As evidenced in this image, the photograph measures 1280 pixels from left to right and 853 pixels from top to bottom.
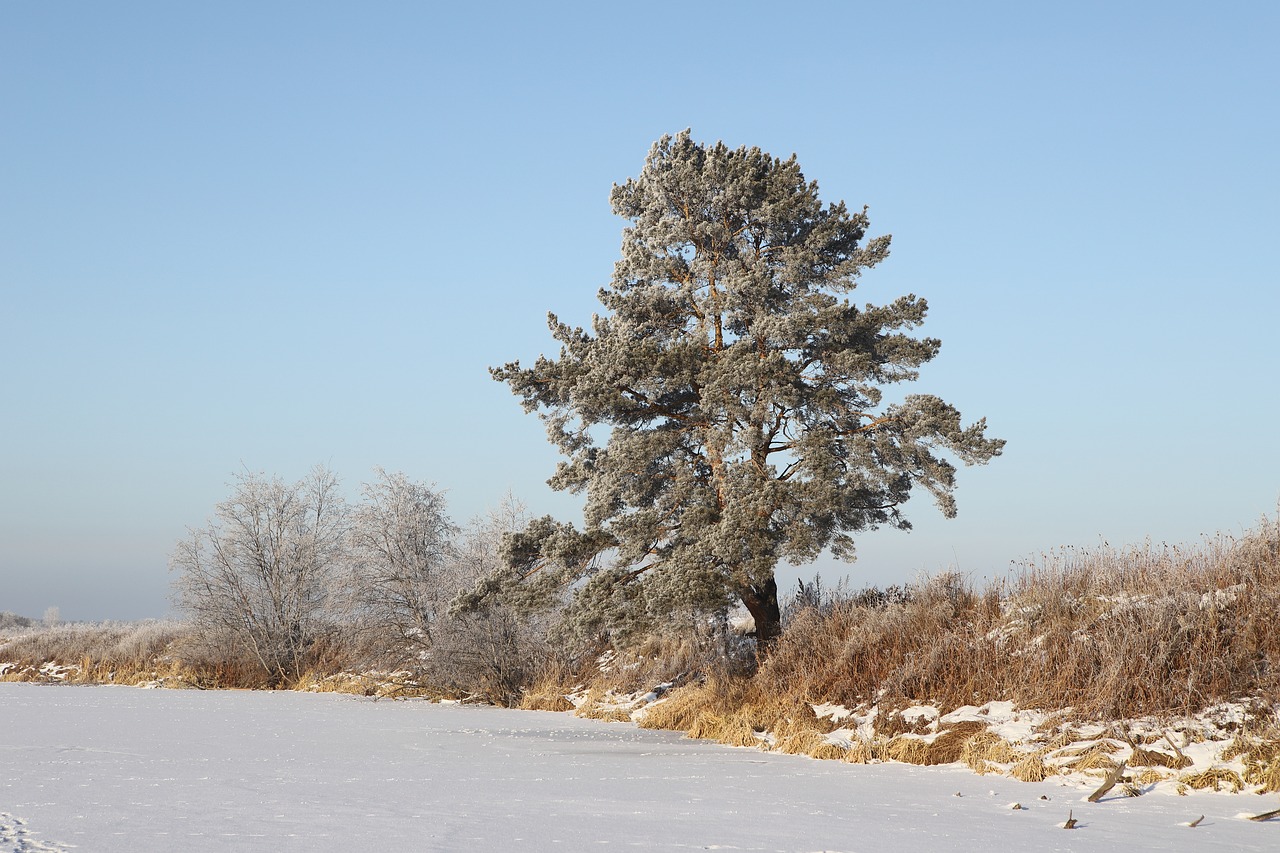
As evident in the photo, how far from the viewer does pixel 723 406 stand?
19.4m

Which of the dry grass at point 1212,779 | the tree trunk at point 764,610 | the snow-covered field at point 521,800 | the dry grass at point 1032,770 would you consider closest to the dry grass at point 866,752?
the snow-covered field at point 521,800

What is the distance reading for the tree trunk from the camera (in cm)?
1976

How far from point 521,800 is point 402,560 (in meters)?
20.9

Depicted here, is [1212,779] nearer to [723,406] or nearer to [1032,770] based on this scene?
[1032,770]

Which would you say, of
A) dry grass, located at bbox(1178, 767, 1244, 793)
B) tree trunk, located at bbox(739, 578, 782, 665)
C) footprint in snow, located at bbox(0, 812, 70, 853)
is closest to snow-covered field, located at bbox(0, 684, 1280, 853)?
footprint in snow, located at bbox(0, 812, 70, 853)

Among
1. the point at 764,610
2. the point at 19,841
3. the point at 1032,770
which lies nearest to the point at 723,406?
the point at 764,610

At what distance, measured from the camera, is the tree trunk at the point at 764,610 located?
19.8 meters

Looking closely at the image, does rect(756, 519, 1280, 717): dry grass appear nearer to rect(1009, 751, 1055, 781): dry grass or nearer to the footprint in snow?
rect(1009, 751, 1055, 781): dry grass

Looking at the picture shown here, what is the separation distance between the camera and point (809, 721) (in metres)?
15.5

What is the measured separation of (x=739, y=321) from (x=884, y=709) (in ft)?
28.9

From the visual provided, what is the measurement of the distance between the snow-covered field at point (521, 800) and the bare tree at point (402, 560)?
11706 millimetres

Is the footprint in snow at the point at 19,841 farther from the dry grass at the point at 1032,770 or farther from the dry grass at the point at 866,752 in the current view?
the dry grass at the point at 1032,770

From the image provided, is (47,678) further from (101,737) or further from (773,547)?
(773,547)

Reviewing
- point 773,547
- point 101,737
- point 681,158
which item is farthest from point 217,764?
point 681,158
